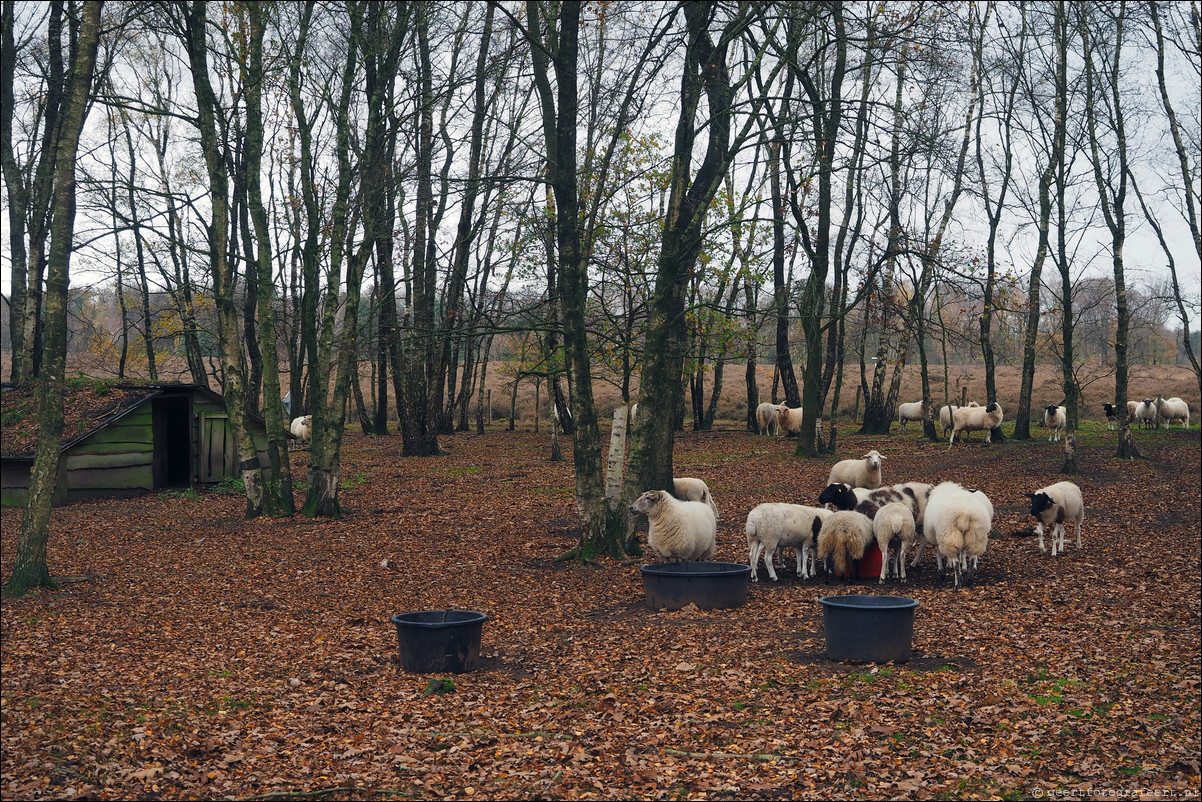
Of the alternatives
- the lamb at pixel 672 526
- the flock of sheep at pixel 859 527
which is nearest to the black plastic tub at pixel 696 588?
the flock of sheep at pixel 859 527

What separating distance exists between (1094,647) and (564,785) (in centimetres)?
563

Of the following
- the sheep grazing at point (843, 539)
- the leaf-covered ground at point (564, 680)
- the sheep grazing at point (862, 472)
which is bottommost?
the leaf-covered ground at point (564, 680)

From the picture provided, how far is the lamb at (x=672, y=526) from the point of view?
39.4ft

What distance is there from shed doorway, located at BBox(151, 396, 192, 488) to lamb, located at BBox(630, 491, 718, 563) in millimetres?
14668

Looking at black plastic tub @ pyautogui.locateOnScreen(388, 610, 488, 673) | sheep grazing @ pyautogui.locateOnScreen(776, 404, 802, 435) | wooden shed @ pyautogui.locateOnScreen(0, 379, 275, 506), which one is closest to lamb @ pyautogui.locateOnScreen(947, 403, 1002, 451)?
sheep grazing @ pyautogui.locateOnScreen(776, 404, 802, 435)

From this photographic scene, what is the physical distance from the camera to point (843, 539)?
38.0ft

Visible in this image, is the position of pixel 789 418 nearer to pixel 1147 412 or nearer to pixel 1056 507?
pixel 1147 412

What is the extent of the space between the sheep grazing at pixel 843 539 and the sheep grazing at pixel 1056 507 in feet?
9.47

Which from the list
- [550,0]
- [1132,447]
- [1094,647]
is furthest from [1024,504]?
[550,0]

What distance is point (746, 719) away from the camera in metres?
6.94

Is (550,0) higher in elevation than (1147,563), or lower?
higher

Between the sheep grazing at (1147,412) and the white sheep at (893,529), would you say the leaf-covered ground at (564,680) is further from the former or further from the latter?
the sheep grazing at (1147,412)

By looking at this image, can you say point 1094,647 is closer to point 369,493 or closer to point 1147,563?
point 1147,563

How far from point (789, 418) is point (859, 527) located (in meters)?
20.4
